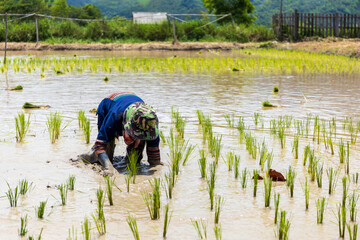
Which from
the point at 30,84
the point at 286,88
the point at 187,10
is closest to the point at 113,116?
the point at 286,88

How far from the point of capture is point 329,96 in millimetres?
7863

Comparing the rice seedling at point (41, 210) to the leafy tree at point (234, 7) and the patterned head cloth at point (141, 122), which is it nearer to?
the patterned head cloth at point (141, 122)

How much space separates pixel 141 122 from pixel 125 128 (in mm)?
158

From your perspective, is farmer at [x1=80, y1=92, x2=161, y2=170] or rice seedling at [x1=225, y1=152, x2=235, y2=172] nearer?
farmer at [x1=80, y1=92, x2=161, y2=170]

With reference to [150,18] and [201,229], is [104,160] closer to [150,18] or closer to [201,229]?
[201,229]

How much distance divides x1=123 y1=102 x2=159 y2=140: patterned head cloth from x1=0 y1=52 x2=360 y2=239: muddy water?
37 centimetres

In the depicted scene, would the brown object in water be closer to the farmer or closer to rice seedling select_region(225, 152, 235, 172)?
rice seedling select_region(225, 152, 235, 172)

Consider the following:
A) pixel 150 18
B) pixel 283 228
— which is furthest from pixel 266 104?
pixel 150 18

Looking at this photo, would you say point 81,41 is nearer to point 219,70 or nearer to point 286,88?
point 219,70

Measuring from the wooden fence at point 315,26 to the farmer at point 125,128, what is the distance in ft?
62.6

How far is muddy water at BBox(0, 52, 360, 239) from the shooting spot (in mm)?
2820

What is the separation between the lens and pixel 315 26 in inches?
903

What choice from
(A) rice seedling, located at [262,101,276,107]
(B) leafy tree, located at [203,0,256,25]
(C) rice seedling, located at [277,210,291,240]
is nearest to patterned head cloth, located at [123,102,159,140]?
(C) rice seedling, located at [277,210,291,240]

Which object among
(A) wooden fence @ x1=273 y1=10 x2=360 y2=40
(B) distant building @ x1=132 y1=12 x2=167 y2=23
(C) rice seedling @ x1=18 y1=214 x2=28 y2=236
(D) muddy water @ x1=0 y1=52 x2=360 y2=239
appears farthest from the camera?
(B) distant building @ x1=132 y1=12 x2=167 y2=23
